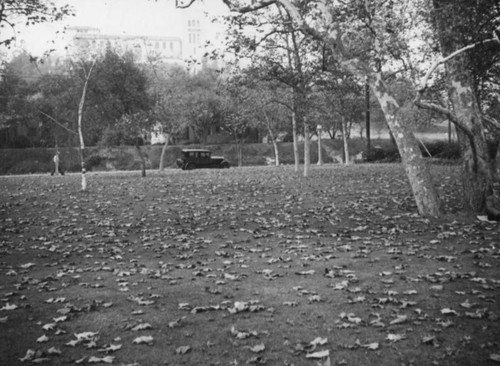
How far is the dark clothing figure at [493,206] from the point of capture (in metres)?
12.7

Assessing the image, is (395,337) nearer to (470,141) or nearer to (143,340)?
(143,340)

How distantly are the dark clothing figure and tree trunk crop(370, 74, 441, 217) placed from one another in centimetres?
134

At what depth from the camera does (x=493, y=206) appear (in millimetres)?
12852

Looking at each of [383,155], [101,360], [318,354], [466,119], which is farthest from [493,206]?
[383,155]

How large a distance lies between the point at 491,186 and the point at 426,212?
1.97 meters

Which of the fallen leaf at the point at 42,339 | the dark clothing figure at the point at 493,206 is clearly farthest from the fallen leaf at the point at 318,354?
the dark clothing figure at the point at 493,206

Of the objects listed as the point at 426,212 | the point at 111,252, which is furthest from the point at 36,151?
the point at 426,212

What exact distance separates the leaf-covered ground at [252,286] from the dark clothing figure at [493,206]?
51cm

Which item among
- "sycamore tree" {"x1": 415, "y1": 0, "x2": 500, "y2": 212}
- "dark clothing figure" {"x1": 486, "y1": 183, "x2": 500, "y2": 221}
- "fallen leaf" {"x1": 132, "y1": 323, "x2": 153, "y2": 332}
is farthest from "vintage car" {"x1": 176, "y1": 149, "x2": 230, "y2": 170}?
"fallen leaf" {"x1": 132, "y1": 323, "x2": 153, "y2": 332}

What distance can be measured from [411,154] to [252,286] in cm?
723

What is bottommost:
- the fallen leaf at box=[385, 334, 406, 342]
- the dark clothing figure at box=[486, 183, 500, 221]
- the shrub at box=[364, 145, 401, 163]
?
the fallen leaf at box=[385, 334, 406, 342]

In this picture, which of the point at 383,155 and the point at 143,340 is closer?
the point at 143,340

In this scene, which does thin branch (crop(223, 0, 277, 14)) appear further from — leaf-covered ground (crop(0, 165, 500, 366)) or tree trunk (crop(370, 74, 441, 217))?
leaf-covered ground (crop(0, 165, 500, 366))

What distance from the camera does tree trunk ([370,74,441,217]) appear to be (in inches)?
509
